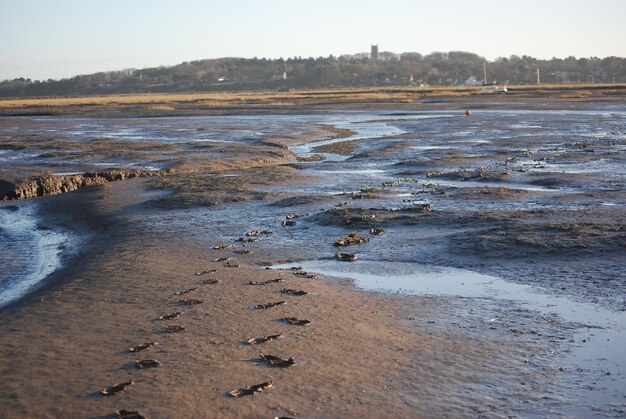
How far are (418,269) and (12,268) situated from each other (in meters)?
7.11

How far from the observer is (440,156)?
31.1 metres

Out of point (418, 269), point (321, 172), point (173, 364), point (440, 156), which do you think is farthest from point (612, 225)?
point (440, 156)

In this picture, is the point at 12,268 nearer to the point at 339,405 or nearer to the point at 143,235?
the point at 143,235

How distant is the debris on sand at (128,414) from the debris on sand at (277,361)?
5.54 ft

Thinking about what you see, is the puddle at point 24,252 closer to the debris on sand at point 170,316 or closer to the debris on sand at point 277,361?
the debris on sand at point 170,316

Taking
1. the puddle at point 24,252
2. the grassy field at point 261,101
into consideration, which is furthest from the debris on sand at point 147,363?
the grassy field at point 261,101

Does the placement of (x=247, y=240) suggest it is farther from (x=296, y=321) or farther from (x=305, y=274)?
(x=296, y=321)

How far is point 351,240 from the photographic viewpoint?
1548cm

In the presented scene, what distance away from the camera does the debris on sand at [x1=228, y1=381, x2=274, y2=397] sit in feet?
25.1

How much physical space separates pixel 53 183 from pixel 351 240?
12185 mm

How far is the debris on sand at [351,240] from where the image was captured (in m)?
15.3

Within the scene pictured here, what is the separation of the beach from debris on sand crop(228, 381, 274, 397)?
2.3 inches

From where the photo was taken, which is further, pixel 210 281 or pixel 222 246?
pixel 222 246

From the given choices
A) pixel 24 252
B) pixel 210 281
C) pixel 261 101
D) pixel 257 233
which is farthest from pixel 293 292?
pixel 261 101
